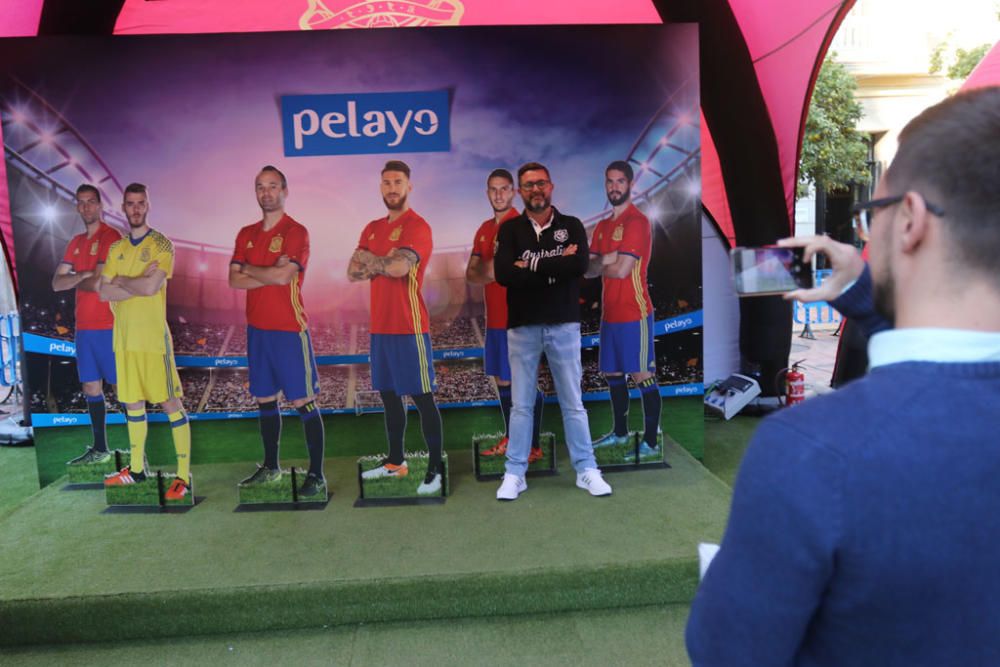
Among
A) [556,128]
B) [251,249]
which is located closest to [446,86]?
[556,128]

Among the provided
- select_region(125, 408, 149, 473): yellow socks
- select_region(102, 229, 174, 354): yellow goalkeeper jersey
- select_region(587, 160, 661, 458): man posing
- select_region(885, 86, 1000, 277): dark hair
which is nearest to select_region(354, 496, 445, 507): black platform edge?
select_region(587, 160, 661, 458): man posing

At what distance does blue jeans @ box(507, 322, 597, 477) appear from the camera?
3.47 m

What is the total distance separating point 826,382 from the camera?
23.5 ft

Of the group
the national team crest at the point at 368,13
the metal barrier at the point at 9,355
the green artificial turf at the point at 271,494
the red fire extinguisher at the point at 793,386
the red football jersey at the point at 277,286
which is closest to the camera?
the green artificial turf at the point at 271,494

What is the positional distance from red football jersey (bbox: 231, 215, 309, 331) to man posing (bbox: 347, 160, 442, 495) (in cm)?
38

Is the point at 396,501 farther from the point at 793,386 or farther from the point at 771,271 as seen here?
the point at 793,386

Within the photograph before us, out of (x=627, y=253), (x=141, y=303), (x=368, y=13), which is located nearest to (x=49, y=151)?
(x=141, y=303)

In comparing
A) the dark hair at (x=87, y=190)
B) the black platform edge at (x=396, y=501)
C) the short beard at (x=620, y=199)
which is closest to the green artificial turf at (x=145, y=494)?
the black platform edge at (x=396, y=501)

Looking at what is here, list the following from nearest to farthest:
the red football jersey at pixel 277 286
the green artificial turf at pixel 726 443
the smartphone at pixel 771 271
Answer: the smartphone at pixel 771 271
the red football jersey at pixel 277 286
the green artificial turf at pixel 726 443

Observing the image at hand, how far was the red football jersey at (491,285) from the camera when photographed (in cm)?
399

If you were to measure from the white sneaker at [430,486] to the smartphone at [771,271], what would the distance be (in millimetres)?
2691

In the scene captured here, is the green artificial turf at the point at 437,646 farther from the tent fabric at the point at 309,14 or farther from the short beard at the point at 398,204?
the tent fabric at the point at 309,14

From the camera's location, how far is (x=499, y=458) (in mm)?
3891

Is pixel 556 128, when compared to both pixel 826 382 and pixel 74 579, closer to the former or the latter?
pixel 74 579
